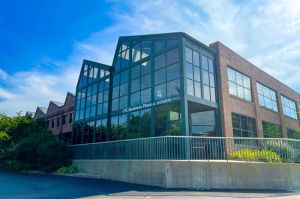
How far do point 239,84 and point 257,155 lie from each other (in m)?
9.35

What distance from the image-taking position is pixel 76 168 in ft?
71.7

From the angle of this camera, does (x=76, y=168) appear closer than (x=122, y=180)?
No

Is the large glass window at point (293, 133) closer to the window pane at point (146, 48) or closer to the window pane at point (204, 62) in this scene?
the window pane at point (204, 62)

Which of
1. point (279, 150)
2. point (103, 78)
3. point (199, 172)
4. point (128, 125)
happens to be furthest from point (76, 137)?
point (279, 150)

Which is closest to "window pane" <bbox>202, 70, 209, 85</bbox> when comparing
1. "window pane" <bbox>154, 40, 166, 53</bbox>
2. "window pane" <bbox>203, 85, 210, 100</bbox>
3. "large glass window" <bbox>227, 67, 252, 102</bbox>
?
"window pane" <bbox>203, 85, 210, 100</bbox>

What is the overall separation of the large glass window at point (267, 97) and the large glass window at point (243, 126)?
10.7 ft

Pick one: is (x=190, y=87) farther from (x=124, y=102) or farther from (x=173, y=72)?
(x=124, y=102)

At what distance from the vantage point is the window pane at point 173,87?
55.3 feet

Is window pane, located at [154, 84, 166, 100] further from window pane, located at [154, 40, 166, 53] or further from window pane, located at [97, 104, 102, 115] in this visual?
window pane, located at [97, 104, 102, 115]

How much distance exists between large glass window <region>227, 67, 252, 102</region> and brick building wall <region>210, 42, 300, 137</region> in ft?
1.08

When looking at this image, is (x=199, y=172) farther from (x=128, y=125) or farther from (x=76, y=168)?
(x=76, y=168)

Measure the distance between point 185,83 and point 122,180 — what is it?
6.95 m

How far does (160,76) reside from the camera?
60.3ft

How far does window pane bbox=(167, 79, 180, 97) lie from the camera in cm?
1686
